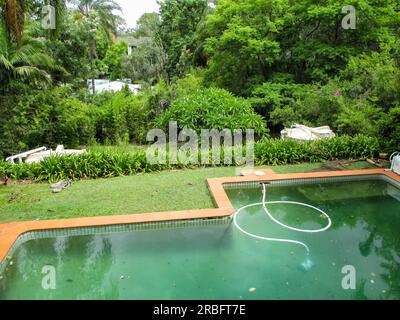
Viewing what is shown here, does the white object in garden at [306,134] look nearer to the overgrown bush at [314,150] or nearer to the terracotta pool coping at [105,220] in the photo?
the overgrown bush at [314,150]

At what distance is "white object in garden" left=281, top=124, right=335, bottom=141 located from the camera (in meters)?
10.3

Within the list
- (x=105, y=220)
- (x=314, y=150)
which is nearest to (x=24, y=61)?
(x=105, y=220)

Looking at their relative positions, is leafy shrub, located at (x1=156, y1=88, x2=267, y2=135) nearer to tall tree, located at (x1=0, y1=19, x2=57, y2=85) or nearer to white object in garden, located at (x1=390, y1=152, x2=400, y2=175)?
white object in garden, located at (x1=390, y1=152, x2=400, y2=175)

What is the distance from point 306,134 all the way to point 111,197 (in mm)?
6420

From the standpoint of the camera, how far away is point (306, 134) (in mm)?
10531

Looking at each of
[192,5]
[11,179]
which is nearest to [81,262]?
[11,179]

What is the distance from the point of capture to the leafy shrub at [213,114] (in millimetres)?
10359

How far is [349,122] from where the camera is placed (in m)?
10.4

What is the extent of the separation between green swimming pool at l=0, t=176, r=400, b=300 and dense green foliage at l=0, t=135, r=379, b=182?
2.80 meters

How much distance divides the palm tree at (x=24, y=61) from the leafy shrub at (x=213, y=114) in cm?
502

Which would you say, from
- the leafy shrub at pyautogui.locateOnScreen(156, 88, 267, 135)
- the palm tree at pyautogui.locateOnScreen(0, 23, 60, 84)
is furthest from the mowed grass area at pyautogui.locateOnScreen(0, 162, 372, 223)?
the palm tree at pyautogui.locateOnScreen(0, 23, 60, 84)

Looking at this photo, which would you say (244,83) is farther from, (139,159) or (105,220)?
(105,220)

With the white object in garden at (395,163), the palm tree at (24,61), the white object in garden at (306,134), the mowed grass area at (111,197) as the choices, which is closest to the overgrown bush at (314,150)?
the white object in garden at (306,134)
